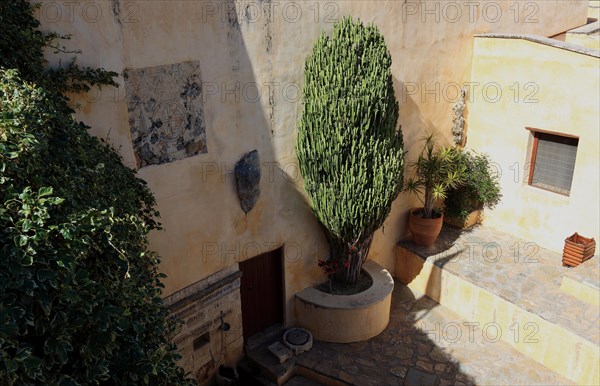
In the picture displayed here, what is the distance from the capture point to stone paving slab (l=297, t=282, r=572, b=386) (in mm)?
9461

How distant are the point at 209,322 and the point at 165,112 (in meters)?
3.80

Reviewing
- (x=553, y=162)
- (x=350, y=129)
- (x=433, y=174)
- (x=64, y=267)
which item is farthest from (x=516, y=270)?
(x=64, y=267)

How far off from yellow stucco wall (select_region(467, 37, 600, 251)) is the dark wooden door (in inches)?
251

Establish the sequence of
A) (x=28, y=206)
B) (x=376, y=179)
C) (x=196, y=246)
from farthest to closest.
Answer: (x=376, y=179), (x=196, y=246), (x=28, y=206)

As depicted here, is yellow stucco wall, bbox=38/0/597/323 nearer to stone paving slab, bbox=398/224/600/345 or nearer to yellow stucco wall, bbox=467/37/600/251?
yellow stucco wall, bbox=467/37/600/251

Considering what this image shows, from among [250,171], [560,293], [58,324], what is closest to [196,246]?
[250,171]

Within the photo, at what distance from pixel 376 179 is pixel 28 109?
238 inches

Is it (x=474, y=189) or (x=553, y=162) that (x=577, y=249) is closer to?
(x=553, y=162)

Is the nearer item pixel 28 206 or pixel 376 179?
pixel 28 206

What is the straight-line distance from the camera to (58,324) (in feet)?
11.5

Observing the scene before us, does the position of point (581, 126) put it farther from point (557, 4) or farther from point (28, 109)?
point (28, 109)

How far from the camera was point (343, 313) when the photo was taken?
32.8 ft

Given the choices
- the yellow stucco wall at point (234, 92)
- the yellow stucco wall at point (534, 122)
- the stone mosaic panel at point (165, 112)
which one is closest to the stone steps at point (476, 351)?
the yellow stucco wall at point (234, 92)

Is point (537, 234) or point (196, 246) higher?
point (196, 246)
